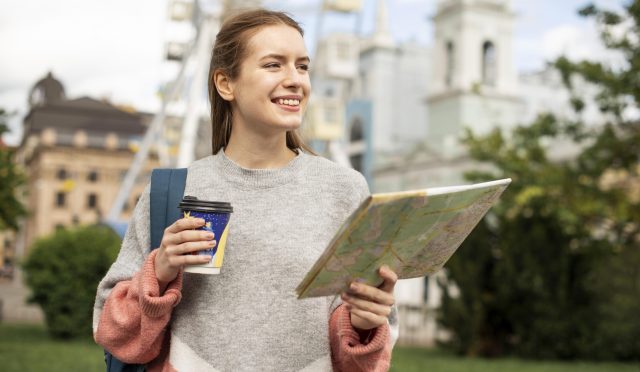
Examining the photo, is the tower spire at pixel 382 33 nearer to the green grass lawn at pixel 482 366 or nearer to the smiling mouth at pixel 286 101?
the green grass lawn at pixel 482 366

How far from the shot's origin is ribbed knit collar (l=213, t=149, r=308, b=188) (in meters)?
2.33

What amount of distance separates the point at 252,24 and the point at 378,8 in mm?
53451

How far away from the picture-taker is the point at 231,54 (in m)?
2.38

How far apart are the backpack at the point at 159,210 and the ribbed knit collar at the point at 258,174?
0.39 feet

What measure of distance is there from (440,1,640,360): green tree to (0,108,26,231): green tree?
8.03 meters

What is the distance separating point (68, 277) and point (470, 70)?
2335 centimetres

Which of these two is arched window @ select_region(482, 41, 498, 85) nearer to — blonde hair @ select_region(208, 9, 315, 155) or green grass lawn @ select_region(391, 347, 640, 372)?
green grass lawn @ select_region(391, 347, 640, 372)

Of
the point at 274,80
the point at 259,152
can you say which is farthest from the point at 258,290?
the point at 274,80

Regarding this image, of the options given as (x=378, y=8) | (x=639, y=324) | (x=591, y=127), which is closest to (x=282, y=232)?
(x=591, y=127)

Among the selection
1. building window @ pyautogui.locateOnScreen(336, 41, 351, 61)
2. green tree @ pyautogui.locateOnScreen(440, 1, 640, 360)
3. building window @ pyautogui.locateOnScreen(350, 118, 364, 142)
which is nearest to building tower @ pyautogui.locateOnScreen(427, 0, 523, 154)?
building window @ pyautogui.locateOnScreen(350, 118, 364, 142)

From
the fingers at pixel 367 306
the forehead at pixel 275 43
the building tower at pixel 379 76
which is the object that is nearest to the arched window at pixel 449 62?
the building tower at pixel 379 76

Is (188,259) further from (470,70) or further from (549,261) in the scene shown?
(470,70)

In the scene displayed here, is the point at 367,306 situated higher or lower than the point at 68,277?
higher

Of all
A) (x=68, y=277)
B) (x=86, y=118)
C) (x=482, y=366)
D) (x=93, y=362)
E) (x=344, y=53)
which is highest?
(x=344, y=53)
